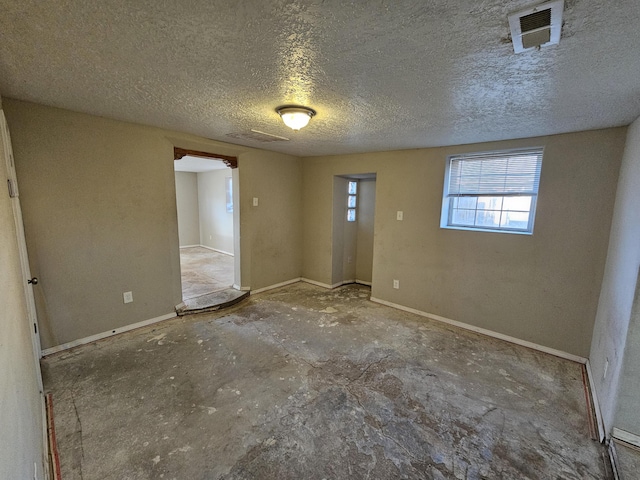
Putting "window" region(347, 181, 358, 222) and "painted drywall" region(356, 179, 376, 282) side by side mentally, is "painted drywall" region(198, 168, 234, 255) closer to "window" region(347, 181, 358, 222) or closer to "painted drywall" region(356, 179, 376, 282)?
"window" region(347, 181, 358, 222)

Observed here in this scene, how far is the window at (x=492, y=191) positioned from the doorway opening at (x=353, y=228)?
1.45 m

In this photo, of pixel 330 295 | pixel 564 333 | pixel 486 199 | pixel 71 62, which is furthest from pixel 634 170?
pixel 71 62

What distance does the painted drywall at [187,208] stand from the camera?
7.13 metres

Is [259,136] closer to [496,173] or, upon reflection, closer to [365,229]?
[365,229]

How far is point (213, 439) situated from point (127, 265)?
6.81ft

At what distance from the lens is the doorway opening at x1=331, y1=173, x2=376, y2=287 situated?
4566mm

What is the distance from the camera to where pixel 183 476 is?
1.45 metres

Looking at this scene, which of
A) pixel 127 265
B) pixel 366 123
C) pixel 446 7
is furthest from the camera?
pixel 127 265

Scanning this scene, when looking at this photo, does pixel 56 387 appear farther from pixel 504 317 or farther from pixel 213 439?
pixel 504 317

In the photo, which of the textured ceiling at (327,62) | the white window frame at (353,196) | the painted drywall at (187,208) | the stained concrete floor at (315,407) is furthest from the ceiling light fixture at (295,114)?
the painted drywall at (187,208)

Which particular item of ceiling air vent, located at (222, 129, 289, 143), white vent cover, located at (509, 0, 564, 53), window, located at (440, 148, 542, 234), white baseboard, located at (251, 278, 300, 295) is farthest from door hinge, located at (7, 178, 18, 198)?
window, located at (440, 148, 542, 234)

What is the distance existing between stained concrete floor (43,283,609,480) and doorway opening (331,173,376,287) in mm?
1824

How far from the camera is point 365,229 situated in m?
4.90

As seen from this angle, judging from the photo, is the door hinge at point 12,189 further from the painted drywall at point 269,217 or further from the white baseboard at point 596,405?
the white baseboard at point 596,405
